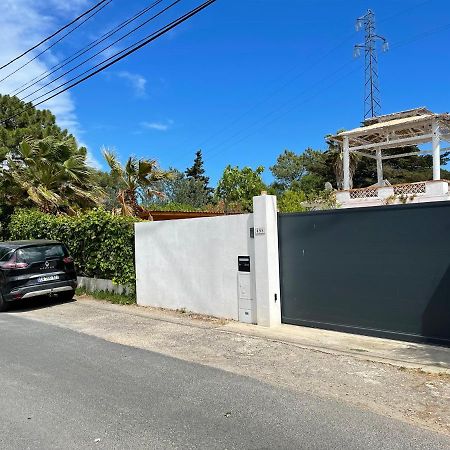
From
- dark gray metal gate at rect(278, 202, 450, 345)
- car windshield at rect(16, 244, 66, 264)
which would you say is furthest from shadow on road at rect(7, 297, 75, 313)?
dark gray metal gate at rect(278, 202, 450, 345)

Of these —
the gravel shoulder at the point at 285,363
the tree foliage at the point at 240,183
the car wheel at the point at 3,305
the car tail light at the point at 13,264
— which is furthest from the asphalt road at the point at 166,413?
the tree foliage at the point at 240,183

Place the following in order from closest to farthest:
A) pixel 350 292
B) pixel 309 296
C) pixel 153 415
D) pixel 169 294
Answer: pixel 153 415 < pixel 350 292 < pixel 309 296 < pixel 169 294

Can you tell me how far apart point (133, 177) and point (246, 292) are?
8.07 m

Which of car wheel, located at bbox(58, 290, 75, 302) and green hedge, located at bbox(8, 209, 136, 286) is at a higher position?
green hedge, located at bbox(8, 209, 136, 286)

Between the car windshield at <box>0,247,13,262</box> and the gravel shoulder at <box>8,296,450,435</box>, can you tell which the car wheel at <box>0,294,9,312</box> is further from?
the gravel shoulder at <box>8,296,450,435</box>

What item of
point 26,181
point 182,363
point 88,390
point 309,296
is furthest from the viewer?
point 26,181

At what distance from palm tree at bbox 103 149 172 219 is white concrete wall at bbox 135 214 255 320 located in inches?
168

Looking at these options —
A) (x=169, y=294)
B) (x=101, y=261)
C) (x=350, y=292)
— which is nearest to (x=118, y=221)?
(x=101, y=261)

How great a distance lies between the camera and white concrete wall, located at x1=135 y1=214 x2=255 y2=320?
29.5ft

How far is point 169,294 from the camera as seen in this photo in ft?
34.1

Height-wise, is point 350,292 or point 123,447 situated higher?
point 350,292

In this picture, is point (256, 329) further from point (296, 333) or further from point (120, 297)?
point (120, 297)

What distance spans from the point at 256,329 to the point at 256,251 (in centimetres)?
139

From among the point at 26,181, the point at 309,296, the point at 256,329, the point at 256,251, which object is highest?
the point at 26,181
